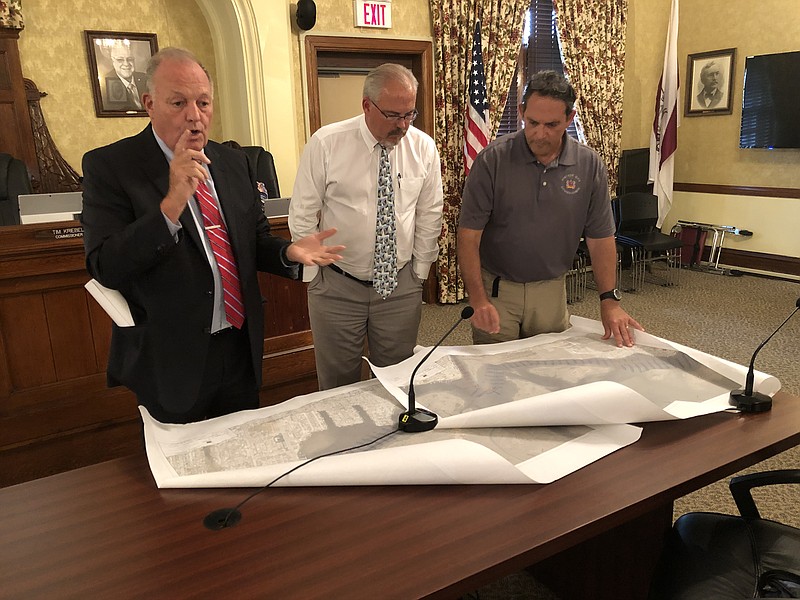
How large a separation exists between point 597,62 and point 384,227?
488cm

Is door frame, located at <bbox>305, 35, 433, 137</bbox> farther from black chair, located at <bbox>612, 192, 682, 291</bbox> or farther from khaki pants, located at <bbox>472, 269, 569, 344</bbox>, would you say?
khaki pants, located at <bbox>472, 269, 569, 344</bbox>

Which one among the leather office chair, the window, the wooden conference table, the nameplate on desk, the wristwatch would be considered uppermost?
the window

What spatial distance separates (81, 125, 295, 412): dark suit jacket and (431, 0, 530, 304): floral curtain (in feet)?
12.0

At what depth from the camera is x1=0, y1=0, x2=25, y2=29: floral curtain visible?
400 cm

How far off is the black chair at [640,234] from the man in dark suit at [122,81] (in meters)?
4.20

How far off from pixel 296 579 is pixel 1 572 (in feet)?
1.59

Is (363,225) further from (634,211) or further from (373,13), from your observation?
(634,211)

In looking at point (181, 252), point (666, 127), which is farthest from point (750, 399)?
point (666, 127)

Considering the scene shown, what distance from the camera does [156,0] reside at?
184 inches

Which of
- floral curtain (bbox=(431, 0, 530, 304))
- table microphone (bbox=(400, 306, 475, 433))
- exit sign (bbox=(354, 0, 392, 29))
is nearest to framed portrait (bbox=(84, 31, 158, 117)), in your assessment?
exit sign (bbox=(354, 0, 392, 29))

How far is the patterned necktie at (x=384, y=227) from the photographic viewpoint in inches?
86.0

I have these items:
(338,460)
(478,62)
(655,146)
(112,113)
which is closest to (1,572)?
(338,460)

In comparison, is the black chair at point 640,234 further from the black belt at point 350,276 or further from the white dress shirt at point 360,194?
the black belt at point 350,276

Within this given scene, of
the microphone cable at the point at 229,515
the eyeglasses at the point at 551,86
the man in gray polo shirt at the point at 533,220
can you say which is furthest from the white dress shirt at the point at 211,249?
the eyeglasses at the point at 551,86
